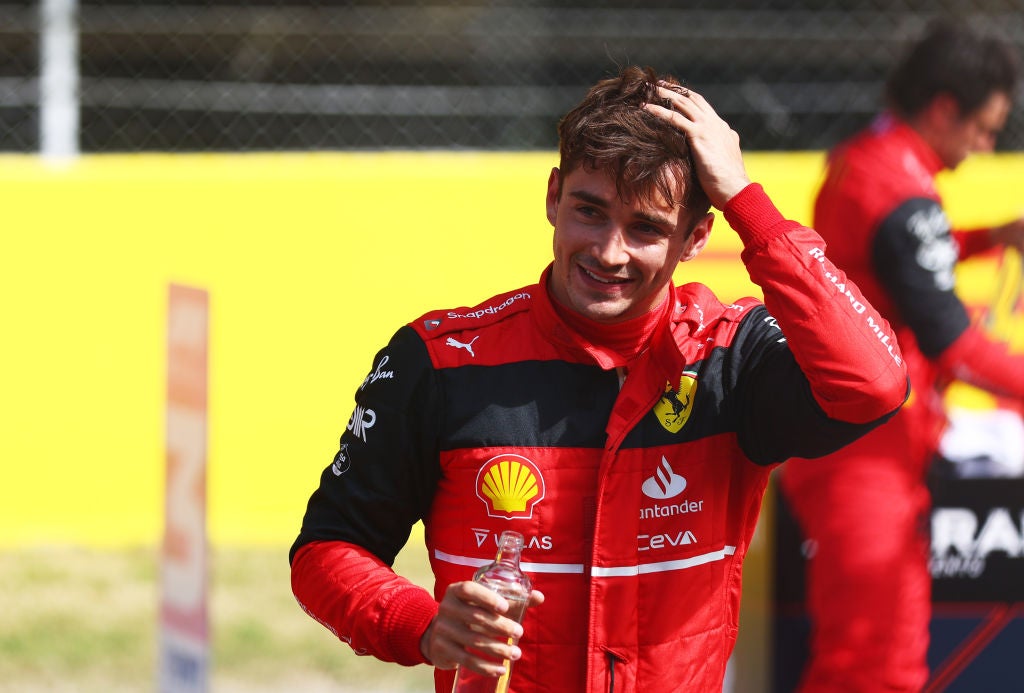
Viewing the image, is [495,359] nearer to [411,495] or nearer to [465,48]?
[411,495]

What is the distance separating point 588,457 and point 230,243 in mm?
5287

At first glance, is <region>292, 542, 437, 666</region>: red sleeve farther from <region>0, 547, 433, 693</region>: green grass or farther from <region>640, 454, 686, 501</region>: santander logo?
<region>0, 547, 433, 693</region>: green grass

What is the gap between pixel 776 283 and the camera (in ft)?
7.59

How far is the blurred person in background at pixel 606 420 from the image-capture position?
2.29 metres

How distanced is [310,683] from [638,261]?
375cm

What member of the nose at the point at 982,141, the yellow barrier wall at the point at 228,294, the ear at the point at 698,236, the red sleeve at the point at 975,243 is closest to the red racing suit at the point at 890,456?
the nose at the point at 982,141

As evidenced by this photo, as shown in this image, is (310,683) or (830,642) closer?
(830,642)

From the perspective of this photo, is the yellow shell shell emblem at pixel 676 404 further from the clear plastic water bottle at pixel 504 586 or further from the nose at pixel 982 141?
the nose at pixel 982 141

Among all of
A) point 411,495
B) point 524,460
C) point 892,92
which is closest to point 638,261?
point 524,460

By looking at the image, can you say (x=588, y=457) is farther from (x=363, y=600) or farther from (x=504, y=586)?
(x=363, y=600)

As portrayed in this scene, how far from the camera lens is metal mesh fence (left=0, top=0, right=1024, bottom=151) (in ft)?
25.2

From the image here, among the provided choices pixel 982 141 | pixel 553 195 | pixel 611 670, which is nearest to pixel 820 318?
pixel 553 195

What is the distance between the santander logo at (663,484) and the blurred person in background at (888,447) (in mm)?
1755

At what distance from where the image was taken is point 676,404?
239cm
